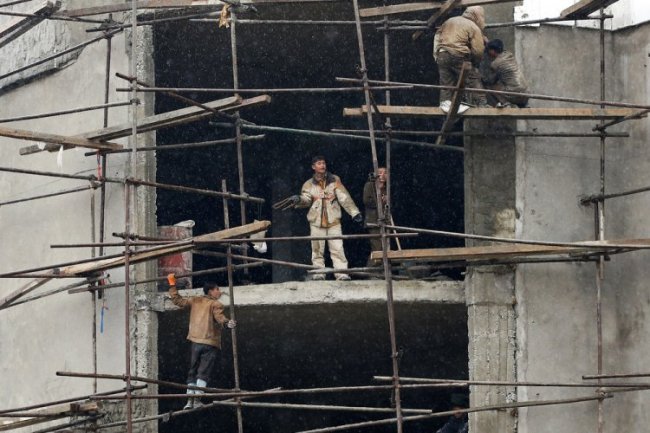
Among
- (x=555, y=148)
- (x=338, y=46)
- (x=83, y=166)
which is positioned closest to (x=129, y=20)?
(x=83, y=166)

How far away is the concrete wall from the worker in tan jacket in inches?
72.3

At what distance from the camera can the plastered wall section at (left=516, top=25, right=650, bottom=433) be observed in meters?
16.5

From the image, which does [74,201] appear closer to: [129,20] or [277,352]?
[129,20]

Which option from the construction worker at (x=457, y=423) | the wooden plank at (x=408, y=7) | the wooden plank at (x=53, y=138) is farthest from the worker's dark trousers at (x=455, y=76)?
the wooden plank at (x=53, y=138)

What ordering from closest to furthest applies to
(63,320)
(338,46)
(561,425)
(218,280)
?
(561,425)
(63,320)
(338,46)
(218,280)

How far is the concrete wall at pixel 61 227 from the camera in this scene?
1734 centimetres

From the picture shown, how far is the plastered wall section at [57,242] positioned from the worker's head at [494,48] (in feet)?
13.8

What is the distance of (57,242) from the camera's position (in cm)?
1811

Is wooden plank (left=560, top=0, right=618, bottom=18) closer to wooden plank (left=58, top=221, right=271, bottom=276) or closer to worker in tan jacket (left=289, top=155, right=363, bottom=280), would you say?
worker in tan jacket (left=289, top=155, right=363, bottom=280)

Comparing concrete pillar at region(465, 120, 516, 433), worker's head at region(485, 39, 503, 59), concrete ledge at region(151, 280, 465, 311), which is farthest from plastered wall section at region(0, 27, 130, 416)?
worker's head at region(485, 39, 503, 59)

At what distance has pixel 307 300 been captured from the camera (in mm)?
17109

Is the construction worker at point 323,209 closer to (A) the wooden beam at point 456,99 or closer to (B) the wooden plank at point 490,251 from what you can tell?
(A) the wooden beam at point 456,99

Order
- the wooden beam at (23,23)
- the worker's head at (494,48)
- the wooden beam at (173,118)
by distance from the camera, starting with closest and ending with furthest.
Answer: the wooden beam at (173,118)
the worker's head at (494,48)
the wooden beam at (23,23)

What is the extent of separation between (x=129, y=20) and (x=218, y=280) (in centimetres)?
559
